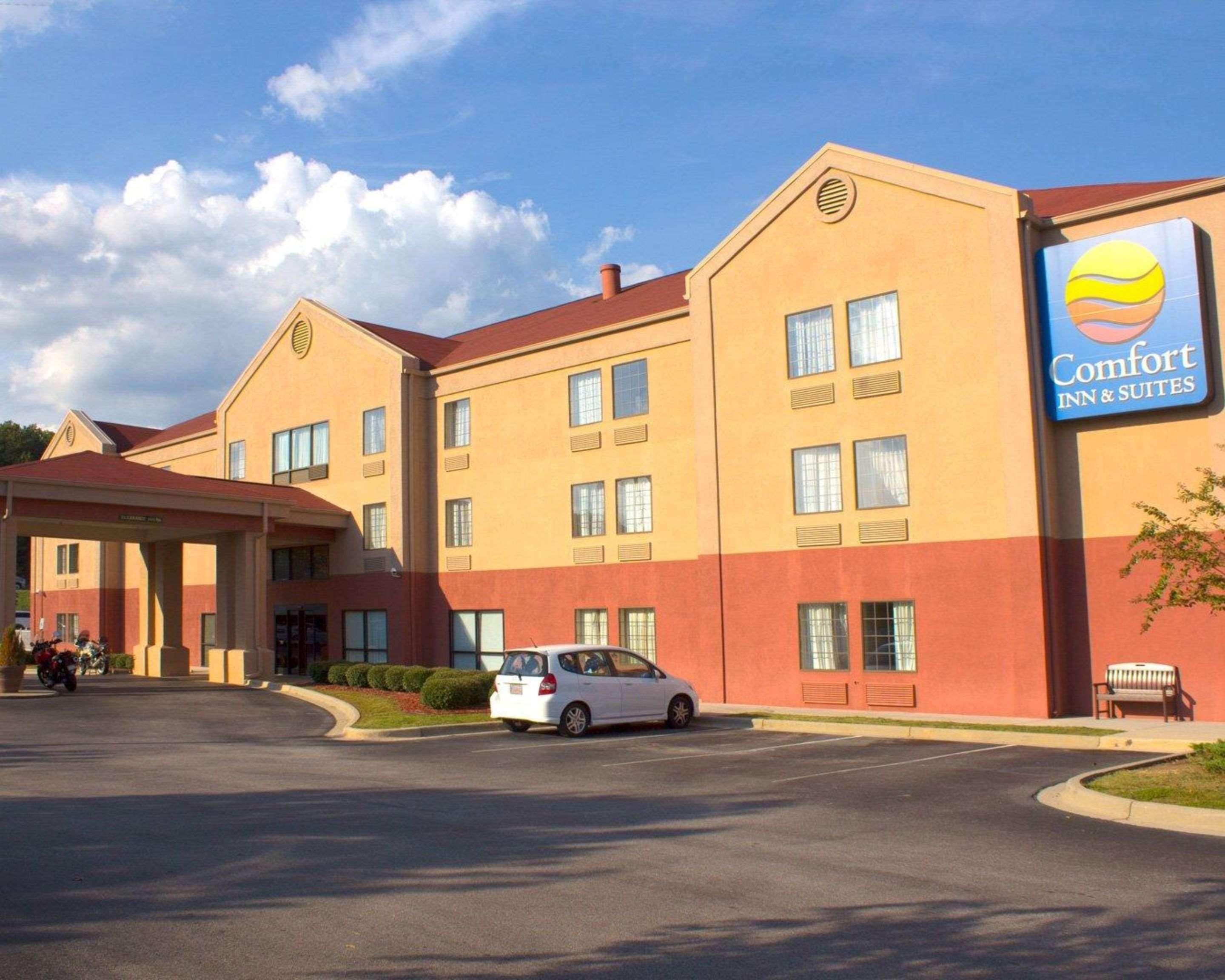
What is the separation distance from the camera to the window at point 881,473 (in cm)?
2331

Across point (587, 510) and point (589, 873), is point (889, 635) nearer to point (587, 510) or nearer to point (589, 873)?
point (587, 510)

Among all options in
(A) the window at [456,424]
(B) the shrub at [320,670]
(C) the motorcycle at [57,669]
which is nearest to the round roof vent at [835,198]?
(A) the window at [456,424]

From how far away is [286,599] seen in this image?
38250 mm

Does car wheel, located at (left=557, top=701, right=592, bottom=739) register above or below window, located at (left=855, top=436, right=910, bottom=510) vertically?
below

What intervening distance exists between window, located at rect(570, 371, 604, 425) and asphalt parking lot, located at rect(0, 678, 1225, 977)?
1436 cm

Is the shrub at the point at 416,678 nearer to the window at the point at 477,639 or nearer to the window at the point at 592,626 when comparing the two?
the window at the point at 477,639

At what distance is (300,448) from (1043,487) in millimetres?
24866

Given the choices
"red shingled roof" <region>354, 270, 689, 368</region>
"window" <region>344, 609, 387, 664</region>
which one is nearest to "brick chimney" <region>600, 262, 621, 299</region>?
"red shingled roof" <region>354, 270, 689, 368</region>

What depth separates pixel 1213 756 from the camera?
12641 mm

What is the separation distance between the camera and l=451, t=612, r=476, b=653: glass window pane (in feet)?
106

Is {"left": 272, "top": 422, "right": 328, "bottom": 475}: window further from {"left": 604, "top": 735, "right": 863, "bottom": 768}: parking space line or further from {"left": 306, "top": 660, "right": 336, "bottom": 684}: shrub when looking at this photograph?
{"left": 604, "top": 735, "right": 863, "bottom": 768}: parking space line

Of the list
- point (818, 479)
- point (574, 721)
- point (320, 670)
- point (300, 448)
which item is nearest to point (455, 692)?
point (574, 721)

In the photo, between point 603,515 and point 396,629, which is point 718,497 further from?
point 396,629

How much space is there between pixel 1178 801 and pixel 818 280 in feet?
50.8
